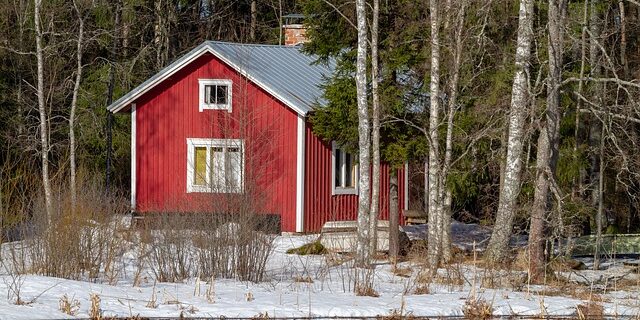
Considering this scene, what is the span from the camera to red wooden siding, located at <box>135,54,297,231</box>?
28.6 metres

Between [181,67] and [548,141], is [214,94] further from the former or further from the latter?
[548,141]

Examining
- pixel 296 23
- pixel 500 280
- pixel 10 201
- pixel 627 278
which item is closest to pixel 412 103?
pixel 627 278

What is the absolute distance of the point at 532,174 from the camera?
21078 mm

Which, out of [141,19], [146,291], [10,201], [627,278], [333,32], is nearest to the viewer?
[146,291]

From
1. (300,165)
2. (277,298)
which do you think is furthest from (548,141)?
(300,165)

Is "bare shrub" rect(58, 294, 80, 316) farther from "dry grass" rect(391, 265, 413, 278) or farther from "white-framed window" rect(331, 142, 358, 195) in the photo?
→ "white-framed window" rect(331, 142, 358, 195)

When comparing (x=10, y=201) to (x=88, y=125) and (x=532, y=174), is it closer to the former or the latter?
(x=532, y=174)

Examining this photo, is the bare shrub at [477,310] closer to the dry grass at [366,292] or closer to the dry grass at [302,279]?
the dry grass at [366,292]

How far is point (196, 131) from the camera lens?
2980 cm

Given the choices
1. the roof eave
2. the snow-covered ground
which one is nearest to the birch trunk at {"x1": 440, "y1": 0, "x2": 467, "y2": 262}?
the snow-covered ground

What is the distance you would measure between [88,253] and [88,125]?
21050 mm

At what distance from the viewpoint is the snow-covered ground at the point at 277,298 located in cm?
1348

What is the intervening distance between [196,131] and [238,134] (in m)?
2.27

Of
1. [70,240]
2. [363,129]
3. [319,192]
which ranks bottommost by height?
[70,240]
